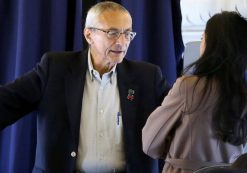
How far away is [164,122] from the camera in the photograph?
1234mm

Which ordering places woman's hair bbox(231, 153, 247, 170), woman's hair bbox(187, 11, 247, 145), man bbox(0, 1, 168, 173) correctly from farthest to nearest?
man bbox(0, 1, 168, 173), woman's hair bbox(187, 11, 247, 145), woman's hair bbox(231, 153, 247, 170)

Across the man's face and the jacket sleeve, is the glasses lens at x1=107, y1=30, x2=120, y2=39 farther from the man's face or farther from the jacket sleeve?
the jacket sleeve

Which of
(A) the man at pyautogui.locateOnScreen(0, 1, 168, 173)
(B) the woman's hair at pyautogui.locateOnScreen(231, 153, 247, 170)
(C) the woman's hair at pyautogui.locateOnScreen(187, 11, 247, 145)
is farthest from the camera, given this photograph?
(A) the man at pyautogui.locateOnScreen(0, 1, 168, 173)

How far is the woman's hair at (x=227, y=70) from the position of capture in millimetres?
1144

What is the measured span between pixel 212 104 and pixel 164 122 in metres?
0.16

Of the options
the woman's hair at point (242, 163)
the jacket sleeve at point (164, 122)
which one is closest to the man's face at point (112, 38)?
the jacket sleeve at point (164, 122)

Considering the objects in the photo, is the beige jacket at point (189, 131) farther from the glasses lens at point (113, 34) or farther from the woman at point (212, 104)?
the glasses lens at point (113, 34)

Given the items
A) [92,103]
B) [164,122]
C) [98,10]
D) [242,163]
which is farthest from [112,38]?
[242,163]

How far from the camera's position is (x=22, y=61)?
1.77 metres

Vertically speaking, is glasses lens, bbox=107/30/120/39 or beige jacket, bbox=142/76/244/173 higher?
glasses lens, bbox=107/30/120/39

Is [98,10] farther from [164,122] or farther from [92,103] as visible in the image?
[164,122]

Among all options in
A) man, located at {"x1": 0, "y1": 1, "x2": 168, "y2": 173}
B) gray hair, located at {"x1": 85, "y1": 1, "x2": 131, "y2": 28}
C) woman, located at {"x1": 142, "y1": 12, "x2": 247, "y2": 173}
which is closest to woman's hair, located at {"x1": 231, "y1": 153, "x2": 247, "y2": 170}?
woman, located at {"x1": 142, "y1": 12, "x2": 247, "y2": 173}

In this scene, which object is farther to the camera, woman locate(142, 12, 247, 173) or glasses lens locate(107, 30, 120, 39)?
glasses lens locate(107, 30, 120, 39)

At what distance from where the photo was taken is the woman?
1.15m
